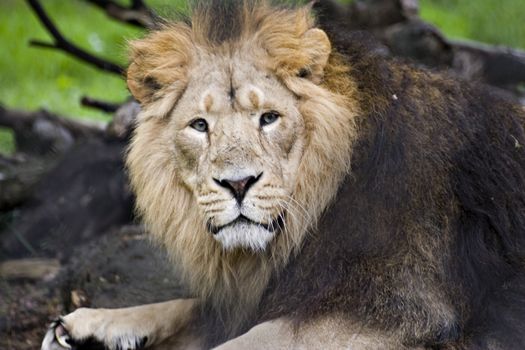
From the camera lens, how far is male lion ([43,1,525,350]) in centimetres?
441

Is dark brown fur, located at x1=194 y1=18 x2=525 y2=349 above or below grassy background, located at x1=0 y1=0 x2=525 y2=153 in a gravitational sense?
above

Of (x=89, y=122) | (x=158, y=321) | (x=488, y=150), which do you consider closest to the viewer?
(x=488, y=150)

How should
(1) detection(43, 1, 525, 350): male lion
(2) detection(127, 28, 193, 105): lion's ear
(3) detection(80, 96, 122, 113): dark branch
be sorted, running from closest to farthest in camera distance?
(1) detection(43, 1, 525, 350): male lion → (2) detection(127, 28, 193, 105): lion's ear → (3) detection(80, 96, 122, 113): dark branch

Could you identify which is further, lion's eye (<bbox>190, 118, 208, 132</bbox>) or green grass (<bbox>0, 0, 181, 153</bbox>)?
green grass (<bbox>0, 0, 181, 153</bbox>)

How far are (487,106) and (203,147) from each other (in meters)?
1.50

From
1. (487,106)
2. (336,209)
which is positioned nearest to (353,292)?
(336,209)

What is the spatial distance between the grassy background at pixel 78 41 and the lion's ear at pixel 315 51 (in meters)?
6.46

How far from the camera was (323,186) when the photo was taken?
4.55 metres

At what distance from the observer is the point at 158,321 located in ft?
17.1

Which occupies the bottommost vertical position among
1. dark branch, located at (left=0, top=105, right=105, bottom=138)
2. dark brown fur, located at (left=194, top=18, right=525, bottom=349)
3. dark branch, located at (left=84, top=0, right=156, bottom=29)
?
dark branch, located at (left=0, top=105, right=105, bottom=138)

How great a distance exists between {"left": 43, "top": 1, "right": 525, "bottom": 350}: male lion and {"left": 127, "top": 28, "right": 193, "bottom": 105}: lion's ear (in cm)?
1

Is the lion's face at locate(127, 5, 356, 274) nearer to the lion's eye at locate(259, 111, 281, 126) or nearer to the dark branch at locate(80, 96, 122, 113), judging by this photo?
the lion's eye at locate(259, 111, 281, 126)

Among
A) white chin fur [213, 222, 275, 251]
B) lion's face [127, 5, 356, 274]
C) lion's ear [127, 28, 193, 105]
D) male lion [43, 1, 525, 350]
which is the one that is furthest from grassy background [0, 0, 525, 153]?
white chin fur [213, 222, 275, 251]

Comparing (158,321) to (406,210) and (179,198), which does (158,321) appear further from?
(406,210)
